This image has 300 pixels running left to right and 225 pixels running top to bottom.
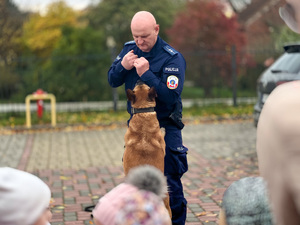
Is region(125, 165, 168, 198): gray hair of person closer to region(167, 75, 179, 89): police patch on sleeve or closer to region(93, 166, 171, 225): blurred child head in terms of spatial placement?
region(93, 166, 171, 225): blurred child head

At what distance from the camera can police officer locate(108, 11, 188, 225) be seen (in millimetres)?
3945

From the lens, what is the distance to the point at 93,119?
49.6ft

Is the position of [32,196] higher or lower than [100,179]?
higher

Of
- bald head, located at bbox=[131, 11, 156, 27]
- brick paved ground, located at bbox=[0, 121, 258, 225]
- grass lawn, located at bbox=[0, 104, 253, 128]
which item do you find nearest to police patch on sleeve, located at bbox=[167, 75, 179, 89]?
bald head, located at bbox=[131, 11, 156, 27]

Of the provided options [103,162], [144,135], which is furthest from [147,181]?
[103,162]

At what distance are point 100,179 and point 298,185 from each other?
21.0 ft

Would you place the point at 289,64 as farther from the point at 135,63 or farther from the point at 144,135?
the point at 144,135

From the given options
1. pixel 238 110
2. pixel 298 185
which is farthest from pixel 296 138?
pixel 238 110

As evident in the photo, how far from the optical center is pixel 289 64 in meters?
9.17

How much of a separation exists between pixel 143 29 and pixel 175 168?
116 cm

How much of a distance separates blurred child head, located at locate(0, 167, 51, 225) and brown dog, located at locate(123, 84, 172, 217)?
1565mm

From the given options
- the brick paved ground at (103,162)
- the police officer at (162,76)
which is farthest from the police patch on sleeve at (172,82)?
the brick paved ground at (103,162)

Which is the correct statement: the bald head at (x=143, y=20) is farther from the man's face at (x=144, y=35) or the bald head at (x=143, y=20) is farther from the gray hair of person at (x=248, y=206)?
the gray hair of person at (x=248, y=206)

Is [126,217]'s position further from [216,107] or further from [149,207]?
[216,107]
